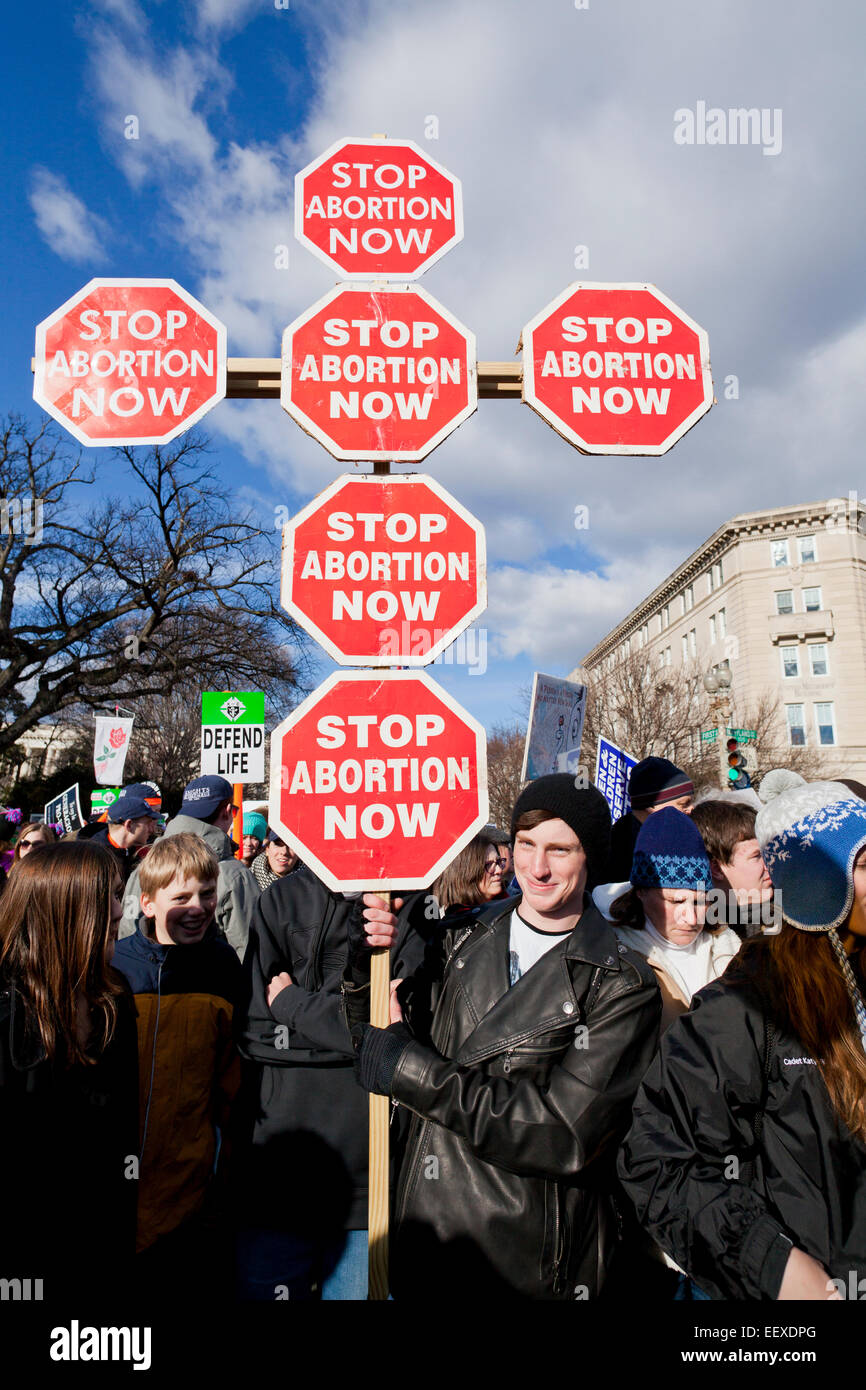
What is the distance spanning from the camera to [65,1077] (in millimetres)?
2029

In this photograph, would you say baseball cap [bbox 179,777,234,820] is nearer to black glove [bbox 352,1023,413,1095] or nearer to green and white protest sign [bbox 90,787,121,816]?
black glove [bbox 352,1023,413,1095]

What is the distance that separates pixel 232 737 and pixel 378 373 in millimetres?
6933

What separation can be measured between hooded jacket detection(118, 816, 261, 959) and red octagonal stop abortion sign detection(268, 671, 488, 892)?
3.10m

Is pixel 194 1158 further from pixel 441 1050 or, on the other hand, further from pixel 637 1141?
pixel 637 1141

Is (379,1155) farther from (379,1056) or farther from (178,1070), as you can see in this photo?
(178,1070)

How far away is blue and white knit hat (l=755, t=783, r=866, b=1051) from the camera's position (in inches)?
67.2

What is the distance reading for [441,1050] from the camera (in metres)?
2.22

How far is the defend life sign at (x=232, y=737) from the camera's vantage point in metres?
8.77

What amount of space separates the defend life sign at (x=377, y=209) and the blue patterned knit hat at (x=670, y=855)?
2.14 metres

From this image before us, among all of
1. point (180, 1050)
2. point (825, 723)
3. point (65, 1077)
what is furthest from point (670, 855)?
point (825, 723)

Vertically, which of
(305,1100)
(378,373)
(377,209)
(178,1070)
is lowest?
(305,1100)

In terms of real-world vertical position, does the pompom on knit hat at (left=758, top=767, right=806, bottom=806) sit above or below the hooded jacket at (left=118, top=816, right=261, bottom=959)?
above

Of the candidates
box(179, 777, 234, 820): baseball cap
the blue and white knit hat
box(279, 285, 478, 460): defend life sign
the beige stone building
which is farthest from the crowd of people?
the beige stone building

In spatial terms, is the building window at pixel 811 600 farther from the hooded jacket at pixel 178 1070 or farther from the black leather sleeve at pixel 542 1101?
the black leather sleeve at pixel 542 1101
